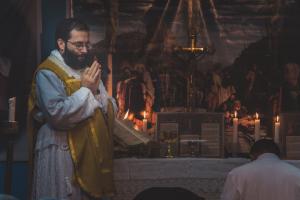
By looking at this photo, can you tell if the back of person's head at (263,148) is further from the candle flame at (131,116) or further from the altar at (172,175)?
the candle flame at (131,116)

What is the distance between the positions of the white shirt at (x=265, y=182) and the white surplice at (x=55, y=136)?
178cm

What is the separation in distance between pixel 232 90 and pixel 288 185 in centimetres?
247

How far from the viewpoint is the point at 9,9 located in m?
7.52

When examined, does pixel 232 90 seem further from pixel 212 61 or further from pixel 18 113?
pixel 18 113

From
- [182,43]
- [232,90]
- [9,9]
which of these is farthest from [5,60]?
[232,90]

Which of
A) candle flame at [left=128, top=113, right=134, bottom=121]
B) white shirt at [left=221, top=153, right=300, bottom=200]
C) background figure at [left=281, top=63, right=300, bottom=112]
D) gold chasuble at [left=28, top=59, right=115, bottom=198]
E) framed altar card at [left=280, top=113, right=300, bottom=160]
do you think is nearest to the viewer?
white shirt at [left=221, top=153, right=300, bottom=200]

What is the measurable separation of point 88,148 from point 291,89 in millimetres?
2498

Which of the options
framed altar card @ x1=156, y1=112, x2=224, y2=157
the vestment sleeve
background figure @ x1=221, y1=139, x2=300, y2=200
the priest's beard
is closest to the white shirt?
background figure @ x1=221, y1=139, x2=300, y2=200

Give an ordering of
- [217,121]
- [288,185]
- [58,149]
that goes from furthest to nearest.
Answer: [217,121] → [58,149] → [288,185]

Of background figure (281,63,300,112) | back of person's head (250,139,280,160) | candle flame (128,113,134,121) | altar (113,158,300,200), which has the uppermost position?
background figure (281,63,300,112)

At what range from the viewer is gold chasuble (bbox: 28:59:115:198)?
681cm

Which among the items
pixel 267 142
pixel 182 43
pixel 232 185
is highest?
pixel 182 43

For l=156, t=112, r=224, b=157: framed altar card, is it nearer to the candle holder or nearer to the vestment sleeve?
the candle holder

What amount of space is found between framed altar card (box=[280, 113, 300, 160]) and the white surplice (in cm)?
218
